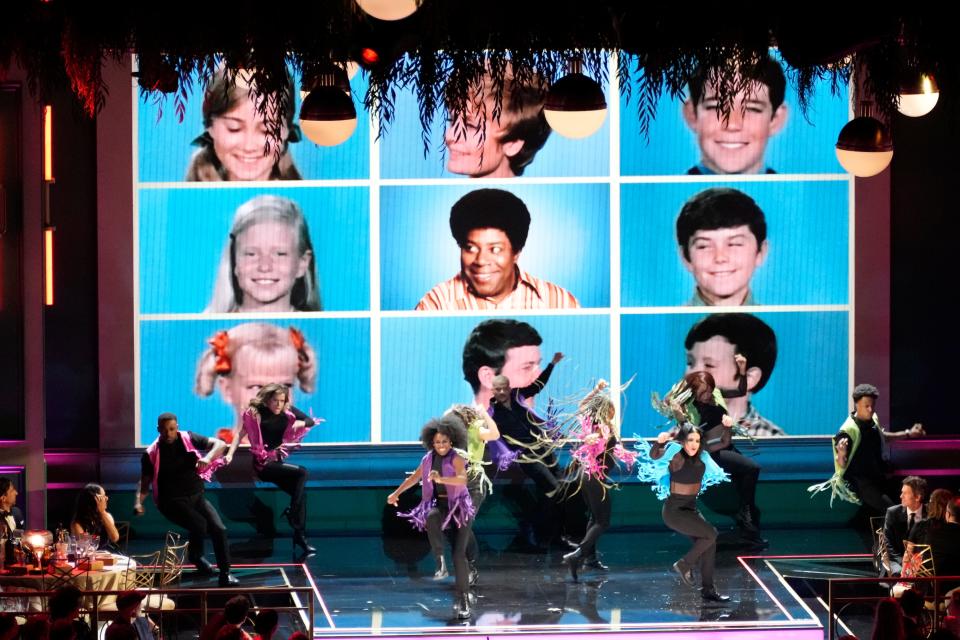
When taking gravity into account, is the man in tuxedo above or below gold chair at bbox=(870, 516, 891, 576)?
above

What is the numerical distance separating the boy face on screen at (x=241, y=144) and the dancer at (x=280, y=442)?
188 cm

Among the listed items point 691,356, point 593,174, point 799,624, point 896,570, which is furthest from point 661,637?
point 593,174

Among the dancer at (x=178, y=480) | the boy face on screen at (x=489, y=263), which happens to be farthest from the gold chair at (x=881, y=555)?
the dancer at (x=178, y=480)

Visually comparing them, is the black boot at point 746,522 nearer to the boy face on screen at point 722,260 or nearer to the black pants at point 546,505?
the black pants at point 546,505

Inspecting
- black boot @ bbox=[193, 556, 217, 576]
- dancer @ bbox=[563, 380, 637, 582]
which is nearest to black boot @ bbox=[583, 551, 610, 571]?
dancer @ bbox=[563, 380, 637, 582]

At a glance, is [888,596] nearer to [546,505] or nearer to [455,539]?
[455,539]

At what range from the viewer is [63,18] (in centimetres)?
518

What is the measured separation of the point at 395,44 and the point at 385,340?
7.44 m

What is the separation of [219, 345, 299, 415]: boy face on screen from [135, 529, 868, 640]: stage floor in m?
1.23

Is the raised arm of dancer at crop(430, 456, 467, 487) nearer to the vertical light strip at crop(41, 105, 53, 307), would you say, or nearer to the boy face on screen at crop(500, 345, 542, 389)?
the boy face on screen at crop(500, 345, 542, 389)

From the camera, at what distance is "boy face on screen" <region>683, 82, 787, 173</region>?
1272 cm

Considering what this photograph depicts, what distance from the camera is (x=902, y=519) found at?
32.6 feet

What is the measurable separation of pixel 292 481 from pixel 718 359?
3.74 m

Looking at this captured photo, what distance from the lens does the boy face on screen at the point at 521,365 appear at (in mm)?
12773
